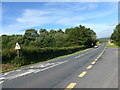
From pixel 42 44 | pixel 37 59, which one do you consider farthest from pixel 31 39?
pixel 37 59

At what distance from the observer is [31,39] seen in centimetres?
7188

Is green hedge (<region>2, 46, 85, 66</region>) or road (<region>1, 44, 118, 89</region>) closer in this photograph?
road (<region>1, 44, 118, 89</region>)

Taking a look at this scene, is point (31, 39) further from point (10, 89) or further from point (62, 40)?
point (10, 89)

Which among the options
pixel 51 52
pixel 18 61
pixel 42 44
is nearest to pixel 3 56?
pixel 18 61

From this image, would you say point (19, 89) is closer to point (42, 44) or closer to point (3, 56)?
point (3, 56)

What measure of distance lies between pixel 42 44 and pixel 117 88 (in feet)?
208

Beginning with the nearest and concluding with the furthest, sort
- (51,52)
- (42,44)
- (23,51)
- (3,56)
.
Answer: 1. (3,56)
2. (23,51)
3. (51,52)
4. (42,44)

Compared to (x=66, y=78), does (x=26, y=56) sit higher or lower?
lower

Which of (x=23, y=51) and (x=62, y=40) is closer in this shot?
(x=23, y=51)

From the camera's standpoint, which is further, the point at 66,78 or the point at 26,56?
the point at 26,56

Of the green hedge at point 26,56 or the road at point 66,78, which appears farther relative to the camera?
the green hedge at point 26,56

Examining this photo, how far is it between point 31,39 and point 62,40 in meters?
21.9

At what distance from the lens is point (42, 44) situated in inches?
2717

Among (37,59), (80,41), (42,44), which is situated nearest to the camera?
(37,59)
